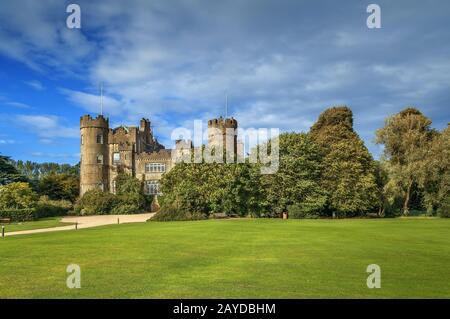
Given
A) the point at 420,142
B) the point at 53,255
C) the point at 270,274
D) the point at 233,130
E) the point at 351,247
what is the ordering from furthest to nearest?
the point at 233,130 < the point at 420,142 < the point at 351,247 < the point at 53,255 < the point at 270,274

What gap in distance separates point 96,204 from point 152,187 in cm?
1019

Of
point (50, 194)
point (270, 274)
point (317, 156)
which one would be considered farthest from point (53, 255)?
point (50, 194)

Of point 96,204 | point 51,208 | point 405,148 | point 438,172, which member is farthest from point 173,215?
point 438,172

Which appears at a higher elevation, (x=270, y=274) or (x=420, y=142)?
(x=420, y=142)

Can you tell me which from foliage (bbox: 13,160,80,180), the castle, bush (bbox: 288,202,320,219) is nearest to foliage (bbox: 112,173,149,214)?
the castle

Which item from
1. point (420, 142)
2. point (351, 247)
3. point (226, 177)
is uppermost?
point (420, 142)

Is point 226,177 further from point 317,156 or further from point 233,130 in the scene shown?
point 233,130

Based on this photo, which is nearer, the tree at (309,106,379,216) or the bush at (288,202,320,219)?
the bush at (288,202,320,219)

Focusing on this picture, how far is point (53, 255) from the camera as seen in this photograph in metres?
15.4

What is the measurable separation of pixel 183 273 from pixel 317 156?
35.6m

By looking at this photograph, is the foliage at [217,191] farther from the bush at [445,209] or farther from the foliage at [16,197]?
the bush at [445,209]

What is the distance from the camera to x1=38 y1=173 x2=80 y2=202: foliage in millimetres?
66875

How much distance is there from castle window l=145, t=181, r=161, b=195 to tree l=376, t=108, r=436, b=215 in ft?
106

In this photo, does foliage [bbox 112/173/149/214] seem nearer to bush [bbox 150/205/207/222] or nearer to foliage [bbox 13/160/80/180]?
bush [bbox 150/205/207/222]
